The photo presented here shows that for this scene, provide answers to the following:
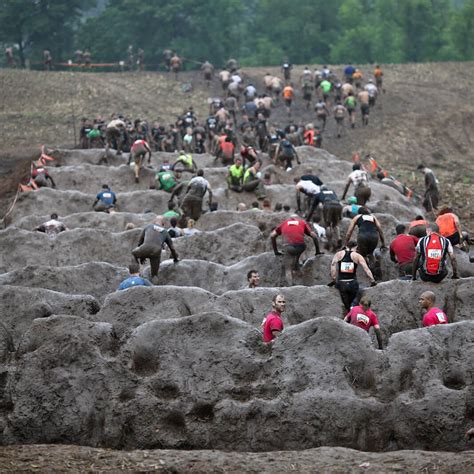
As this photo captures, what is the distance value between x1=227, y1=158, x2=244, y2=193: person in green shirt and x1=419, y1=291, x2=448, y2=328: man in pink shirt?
1354 centimetres

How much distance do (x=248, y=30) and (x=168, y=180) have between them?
63.5m

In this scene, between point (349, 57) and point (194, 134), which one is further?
point (349, 57)

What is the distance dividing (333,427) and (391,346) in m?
1.47

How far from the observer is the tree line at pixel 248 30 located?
73.4 metres

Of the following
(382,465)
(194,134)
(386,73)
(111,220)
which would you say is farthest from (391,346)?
(386,73)

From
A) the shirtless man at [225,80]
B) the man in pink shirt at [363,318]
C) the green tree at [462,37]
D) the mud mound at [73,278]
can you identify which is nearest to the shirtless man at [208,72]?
the shirtless man at [225,80]

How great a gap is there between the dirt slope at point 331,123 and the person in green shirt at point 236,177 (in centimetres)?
1294

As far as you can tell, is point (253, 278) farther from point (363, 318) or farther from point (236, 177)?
point (236, 177)

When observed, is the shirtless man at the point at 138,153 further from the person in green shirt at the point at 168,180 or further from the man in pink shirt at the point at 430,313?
the man in pink shirt at the point at 430,313

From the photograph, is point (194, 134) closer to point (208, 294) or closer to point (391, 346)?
point (208, 294)

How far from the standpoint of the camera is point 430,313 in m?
17.7

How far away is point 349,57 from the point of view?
8469cm

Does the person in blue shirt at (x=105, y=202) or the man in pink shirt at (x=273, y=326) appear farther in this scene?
the person in blue shirt at (x=105, y=202)

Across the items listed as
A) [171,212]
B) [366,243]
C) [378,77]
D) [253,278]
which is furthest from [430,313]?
[378,77]
